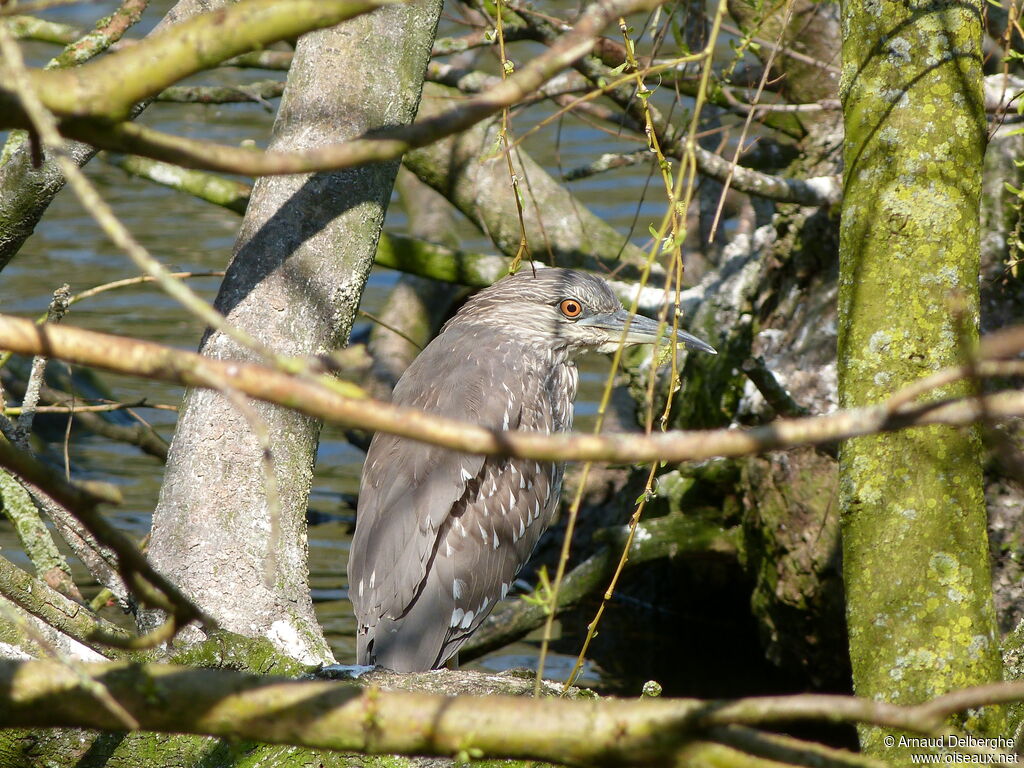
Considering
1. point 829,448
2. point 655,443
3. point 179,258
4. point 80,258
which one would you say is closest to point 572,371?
point 829,448

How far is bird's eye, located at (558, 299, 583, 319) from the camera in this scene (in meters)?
4.36

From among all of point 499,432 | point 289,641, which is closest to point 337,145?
point 499,432

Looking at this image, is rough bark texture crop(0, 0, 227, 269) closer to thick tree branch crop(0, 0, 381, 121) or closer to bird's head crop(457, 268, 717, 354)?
bird's head crop(457, 268, 717, 354)

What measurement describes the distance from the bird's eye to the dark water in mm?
2019

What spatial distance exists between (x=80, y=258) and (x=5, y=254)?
668 centimetres

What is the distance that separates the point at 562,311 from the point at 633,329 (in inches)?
16.5

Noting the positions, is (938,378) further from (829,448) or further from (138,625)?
(829,448)

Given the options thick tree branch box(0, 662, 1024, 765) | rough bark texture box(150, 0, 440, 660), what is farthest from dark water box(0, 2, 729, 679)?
thick tree branch box(0, 662, 1024, 765)

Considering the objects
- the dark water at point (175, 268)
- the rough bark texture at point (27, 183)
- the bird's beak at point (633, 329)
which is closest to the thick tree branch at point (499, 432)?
the rough bark texture at point (27, 183)

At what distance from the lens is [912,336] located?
238 centimetres

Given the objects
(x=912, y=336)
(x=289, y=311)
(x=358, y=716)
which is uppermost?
(x=912, y=336)

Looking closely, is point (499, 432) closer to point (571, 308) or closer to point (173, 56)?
point (173, 56)

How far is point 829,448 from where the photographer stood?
14.2 feet

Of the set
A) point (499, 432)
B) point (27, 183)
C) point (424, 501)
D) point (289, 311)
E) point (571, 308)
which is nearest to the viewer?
point (499, 432)
